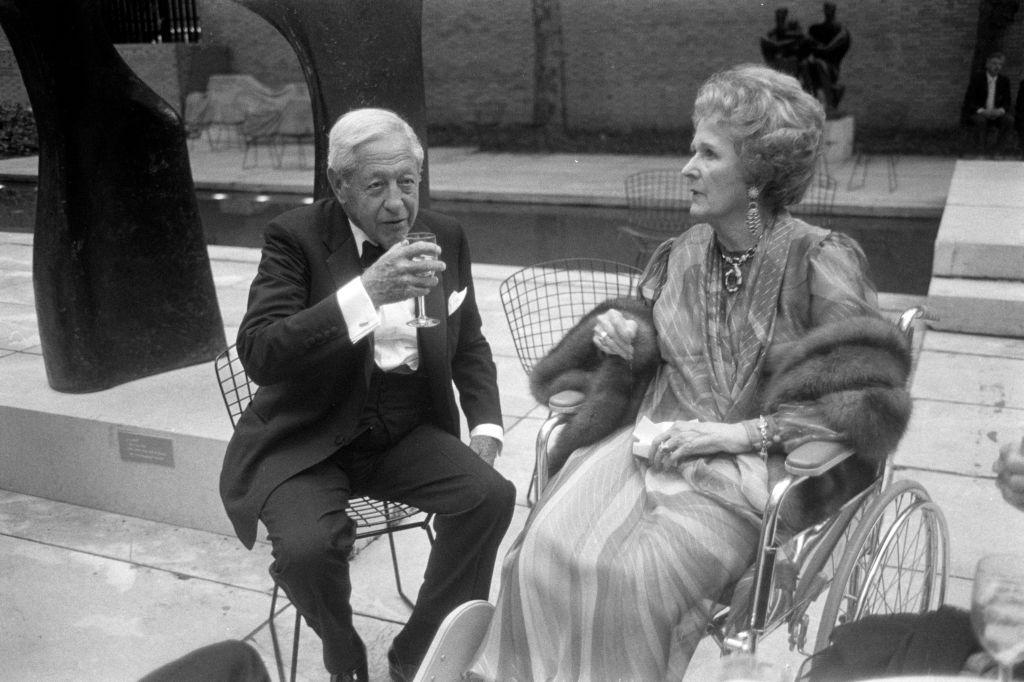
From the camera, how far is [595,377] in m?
2.79

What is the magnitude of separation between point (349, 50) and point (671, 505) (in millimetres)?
2212

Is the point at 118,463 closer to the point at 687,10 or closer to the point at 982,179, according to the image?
the point at 982,179

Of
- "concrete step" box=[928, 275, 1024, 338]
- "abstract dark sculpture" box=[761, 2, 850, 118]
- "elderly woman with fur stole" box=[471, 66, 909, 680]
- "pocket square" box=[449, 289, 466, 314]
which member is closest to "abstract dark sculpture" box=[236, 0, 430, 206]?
"pocket square" box=[449, 289, 466, 314]

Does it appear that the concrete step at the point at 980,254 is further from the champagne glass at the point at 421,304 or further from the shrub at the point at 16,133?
the shrub at the point at 16,133

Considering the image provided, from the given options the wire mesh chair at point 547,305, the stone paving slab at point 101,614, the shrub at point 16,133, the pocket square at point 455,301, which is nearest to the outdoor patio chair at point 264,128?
the shrub at point 16,133

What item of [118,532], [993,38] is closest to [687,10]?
[993,38]

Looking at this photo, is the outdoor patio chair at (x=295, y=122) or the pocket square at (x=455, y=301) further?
the outdoor patio chair at (x=295, y=122)

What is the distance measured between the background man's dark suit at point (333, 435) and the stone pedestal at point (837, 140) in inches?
558

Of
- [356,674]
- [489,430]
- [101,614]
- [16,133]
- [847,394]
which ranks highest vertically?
[847,394]

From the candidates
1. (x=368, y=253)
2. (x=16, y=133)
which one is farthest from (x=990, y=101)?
(x=16, y=133)

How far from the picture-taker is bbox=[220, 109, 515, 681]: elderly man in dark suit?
245 cm

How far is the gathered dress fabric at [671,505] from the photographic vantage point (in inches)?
87.6

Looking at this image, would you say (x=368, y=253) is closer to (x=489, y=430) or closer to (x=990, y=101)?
(x=489, y=430)

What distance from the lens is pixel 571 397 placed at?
2766 millimetres
